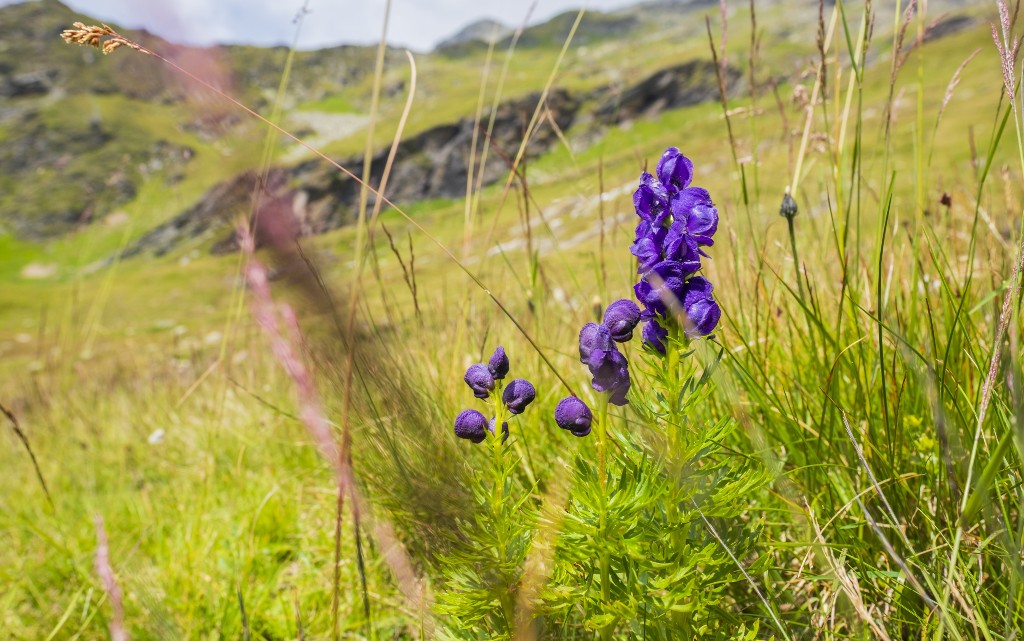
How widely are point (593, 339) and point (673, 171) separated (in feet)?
1.18

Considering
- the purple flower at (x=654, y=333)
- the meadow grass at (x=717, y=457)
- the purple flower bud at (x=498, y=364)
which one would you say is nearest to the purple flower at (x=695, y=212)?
the purple flower at (x=654, y=333)

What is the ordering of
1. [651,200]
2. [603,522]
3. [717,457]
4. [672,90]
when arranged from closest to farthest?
[603,522]
[651,200]
[717,457]
[672,90]

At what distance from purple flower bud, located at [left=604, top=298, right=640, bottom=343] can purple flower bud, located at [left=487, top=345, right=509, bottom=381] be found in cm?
21

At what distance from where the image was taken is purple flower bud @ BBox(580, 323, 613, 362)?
111 centimetres

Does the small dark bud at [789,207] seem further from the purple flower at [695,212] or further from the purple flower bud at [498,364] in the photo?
the purple flower bud at [498,364]

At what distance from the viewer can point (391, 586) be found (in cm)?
211

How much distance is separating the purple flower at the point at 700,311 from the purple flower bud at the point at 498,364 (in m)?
0.35

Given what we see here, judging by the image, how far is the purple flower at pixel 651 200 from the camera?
1.14 meters

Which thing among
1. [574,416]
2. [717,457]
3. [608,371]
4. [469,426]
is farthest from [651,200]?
[717,457]

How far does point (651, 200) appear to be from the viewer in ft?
3.79

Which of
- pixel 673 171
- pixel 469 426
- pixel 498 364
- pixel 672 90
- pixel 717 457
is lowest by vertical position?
pixel 717 457

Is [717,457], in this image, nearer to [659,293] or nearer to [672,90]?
[659,293]

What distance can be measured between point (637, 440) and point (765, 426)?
2.54 feet

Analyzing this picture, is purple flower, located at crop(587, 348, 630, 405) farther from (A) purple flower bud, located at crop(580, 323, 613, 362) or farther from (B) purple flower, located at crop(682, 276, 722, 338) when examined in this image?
(B) purple flower, located at crop(682, 276, 722, 338)
